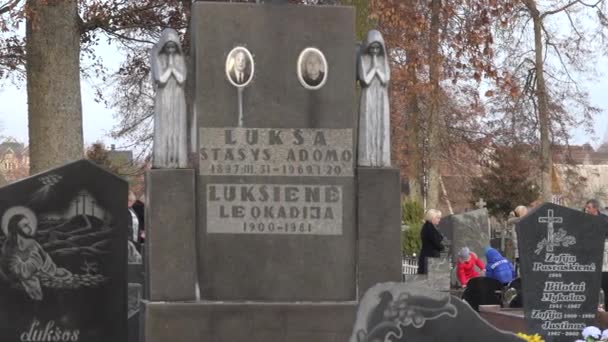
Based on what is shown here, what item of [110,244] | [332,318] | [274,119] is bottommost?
[332,318]

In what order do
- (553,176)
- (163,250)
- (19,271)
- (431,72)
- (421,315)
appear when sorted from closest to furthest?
(421,315) → (19,271) → (163,250) → (431,72) → (553,176)

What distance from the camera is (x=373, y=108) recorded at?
38.4 feet

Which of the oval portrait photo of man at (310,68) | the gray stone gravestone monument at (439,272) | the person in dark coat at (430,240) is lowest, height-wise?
the gray stone gravestone monument at (439,272)

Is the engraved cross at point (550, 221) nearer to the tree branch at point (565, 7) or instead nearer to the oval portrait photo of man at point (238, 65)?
the oval portrait photo of man at point (238, 65)

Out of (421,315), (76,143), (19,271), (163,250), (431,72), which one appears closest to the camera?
(421,315)

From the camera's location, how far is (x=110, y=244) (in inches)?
421

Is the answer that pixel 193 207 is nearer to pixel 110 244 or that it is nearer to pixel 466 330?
pixel 110 244

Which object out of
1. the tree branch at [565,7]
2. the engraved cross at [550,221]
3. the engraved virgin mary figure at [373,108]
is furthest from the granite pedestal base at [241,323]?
the tree branch at [565,7]

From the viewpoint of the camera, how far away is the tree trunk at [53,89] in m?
18.3

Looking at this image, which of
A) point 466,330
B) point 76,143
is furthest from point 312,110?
point 76,143

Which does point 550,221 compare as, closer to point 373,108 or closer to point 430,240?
point 373,108

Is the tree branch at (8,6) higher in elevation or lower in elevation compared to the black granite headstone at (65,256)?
higher

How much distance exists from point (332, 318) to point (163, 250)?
157 centimetres

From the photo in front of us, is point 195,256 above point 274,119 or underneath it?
underneath
